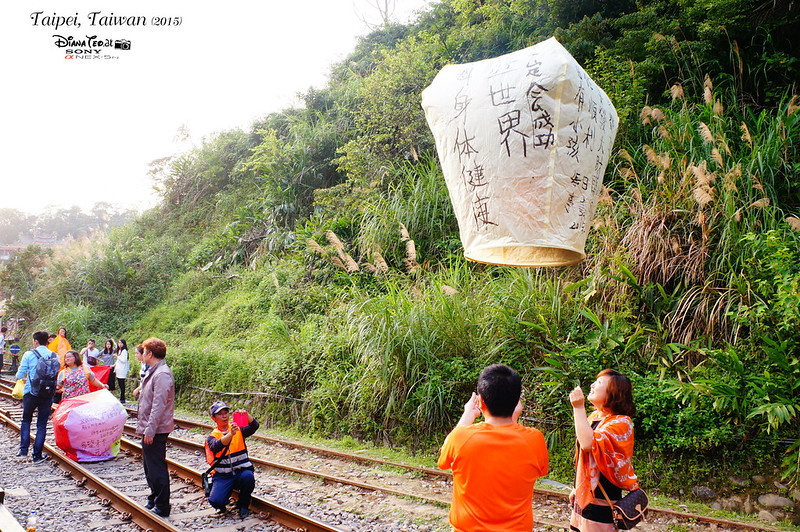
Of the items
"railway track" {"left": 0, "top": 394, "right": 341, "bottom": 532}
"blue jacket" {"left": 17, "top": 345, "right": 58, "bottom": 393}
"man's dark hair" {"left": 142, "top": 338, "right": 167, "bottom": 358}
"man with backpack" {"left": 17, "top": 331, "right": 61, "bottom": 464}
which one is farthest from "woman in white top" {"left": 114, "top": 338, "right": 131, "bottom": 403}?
"man's dark hair" {"left": 142, "top": 338, "right": 167, "bottom": 358}

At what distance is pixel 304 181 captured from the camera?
56.0ft

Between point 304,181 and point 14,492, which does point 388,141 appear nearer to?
point 304,181

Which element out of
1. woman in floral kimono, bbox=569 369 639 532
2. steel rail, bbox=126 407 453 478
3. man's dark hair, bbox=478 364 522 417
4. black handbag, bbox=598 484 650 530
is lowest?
steel rail, bbox=126 407 453 478

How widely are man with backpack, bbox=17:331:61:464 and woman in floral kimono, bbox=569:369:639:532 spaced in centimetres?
718

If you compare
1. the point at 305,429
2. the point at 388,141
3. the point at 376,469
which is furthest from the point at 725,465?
the point at 388,141

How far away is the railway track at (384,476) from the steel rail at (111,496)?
110 centimetres

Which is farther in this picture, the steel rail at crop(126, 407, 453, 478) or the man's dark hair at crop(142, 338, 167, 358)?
the steel rail at crop(126, 407, 453, 478)

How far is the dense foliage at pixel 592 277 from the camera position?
18.9ft

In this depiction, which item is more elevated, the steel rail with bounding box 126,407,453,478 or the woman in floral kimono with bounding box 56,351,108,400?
the woman in floral kimono with bounding box 56,351,108,400

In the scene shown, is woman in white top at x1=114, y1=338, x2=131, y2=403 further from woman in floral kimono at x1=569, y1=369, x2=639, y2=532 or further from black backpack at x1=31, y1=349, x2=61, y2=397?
woman in floral kimono at x1=569, y1=369, x2=639, y2=532

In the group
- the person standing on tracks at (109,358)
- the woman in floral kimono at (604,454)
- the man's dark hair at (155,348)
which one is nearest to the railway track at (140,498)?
the man's dark hair at (155,348)

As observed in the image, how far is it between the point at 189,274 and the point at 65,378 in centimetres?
1209

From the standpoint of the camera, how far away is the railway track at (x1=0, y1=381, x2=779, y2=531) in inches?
194

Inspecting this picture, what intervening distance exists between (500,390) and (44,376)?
23.7ft
